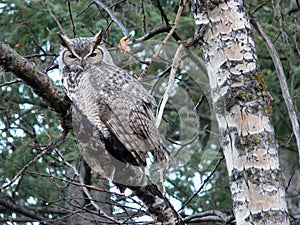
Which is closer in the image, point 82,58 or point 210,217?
point 210,217

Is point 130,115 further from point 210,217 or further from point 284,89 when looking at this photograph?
point 284,89

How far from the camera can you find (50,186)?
6773 millimetres

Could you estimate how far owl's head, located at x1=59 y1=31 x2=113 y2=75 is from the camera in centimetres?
448

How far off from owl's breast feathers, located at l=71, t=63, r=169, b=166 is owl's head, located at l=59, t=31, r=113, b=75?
9.5 inches

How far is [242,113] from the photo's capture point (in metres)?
2.76

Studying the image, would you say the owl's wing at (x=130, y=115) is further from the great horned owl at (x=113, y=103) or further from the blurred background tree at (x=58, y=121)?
the blurred background tree at (x=58, y=121)

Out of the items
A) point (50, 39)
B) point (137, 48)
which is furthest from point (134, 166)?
point (50, 39)

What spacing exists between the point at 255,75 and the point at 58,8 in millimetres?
3925

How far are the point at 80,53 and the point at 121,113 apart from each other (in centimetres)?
76

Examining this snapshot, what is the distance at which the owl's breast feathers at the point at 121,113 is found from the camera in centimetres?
380

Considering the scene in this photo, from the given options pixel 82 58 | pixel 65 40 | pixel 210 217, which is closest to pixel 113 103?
pixel 82 58

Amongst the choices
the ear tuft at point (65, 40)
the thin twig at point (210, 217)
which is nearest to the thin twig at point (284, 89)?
the thin twig at point (210, 217)

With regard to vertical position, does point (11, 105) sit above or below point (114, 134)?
above

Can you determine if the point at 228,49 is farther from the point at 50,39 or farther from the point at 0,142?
the point at 0,142
